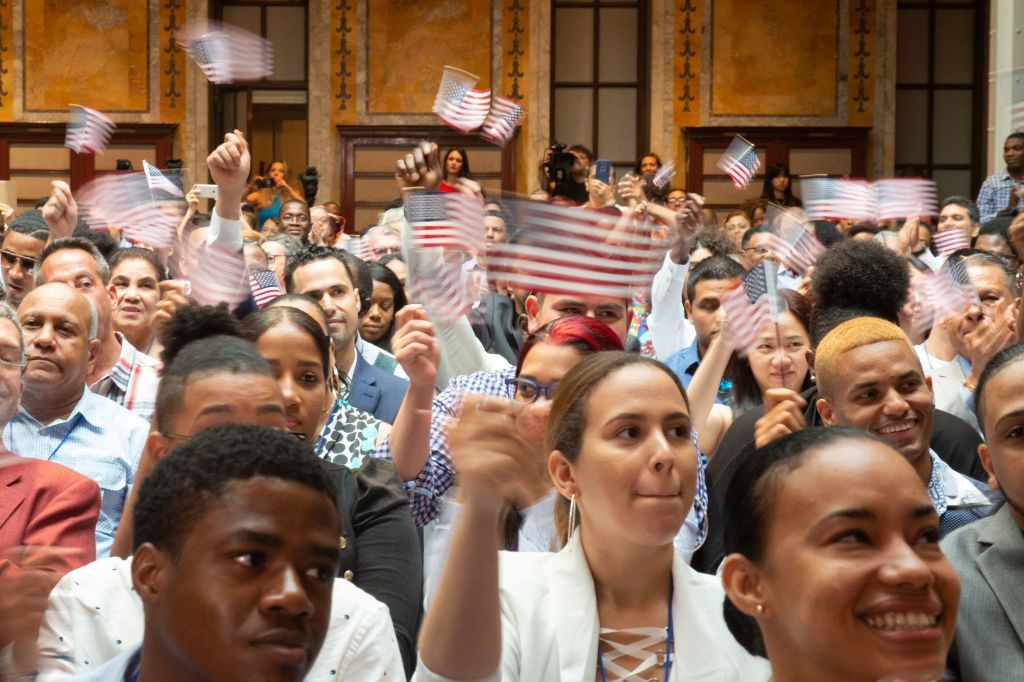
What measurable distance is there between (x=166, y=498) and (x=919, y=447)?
1.93m

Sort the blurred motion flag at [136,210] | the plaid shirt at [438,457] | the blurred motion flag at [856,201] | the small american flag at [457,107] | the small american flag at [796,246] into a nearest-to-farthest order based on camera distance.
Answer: the plaid shirt at [438,457] < the small american flag at [796,246] < the small american flag at [457,107] < the blurred motion flag at [136,210] < the blurred motion flag at [856,201]

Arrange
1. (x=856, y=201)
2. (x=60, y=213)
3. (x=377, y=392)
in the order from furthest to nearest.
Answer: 1. (x=856, y=201)
2. (x=60, y=213)
3. (x=377, y=392)

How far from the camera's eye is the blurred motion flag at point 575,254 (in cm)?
351

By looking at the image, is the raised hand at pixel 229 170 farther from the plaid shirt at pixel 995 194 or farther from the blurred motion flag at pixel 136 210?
the plaid shirt at pixel 995 194

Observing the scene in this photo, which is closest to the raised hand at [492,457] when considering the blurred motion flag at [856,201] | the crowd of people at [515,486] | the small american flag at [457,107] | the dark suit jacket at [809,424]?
the crowd of people at [515,486]

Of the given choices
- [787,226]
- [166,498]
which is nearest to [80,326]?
[166,498]

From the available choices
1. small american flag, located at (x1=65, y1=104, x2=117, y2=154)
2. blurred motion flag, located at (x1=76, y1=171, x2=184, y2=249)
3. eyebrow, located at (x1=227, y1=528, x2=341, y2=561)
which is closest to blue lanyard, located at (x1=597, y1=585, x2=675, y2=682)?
eyebrow, located at (x1=227, y1=528, x2=341, y2=561)

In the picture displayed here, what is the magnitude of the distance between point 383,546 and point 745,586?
1.18 metres

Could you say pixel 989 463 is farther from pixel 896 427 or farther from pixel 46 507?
pixel 46 507

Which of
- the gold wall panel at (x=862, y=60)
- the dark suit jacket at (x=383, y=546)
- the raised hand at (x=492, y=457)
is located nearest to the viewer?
the raised hand at (x=492, y=457)

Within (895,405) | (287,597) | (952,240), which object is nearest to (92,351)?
(895,405)

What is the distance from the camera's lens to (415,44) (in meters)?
16.5

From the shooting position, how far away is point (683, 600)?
2.71m

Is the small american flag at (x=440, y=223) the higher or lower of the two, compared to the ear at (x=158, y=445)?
higher
